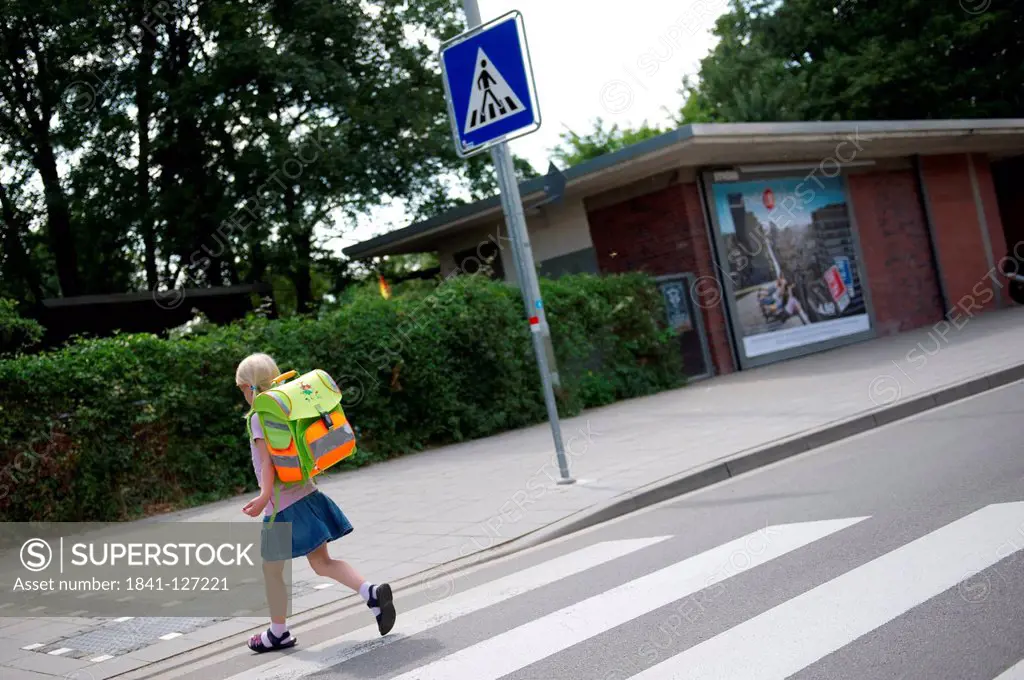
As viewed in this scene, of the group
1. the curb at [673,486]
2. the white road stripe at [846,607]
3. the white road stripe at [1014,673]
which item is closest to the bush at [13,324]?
the curb at [673,486]

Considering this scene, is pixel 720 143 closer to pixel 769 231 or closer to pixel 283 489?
pixel 769 231

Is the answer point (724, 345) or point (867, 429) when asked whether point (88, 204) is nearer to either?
point (724, 345)

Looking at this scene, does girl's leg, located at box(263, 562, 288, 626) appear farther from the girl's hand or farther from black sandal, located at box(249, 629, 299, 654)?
the girl's hand

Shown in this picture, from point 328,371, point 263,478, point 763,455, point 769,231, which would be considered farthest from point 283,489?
point 769,231

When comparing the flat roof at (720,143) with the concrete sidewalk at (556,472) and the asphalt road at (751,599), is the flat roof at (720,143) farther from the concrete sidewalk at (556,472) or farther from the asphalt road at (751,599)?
the asphalt road at (751,599)

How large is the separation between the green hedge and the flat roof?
7.57 ft

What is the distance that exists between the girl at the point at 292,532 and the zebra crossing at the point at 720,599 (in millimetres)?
175

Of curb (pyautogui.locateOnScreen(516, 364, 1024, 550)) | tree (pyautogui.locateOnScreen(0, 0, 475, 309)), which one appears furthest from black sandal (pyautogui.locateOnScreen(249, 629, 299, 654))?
tree (pyautogui.locateOnScreen(0, 0, 475, 309))

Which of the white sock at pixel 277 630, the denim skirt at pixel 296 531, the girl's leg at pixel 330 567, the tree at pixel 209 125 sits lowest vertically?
the white sock at pixel 277 630

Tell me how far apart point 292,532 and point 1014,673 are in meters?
3.44

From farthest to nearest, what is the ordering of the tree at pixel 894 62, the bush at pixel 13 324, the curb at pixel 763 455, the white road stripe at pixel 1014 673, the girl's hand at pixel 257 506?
the tree at pixel 894 62
the bush at pixel 13 324
the curb at pixel 763 455
the girl's hand at pixel 257 506
the white road stripe at pixel 1014 673

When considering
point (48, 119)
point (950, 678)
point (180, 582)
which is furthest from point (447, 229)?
point (950, 678)

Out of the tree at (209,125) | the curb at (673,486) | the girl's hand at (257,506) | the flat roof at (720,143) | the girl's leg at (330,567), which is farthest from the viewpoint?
the tree at (209,125)

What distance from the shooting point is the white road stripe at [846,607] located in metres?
4.14
